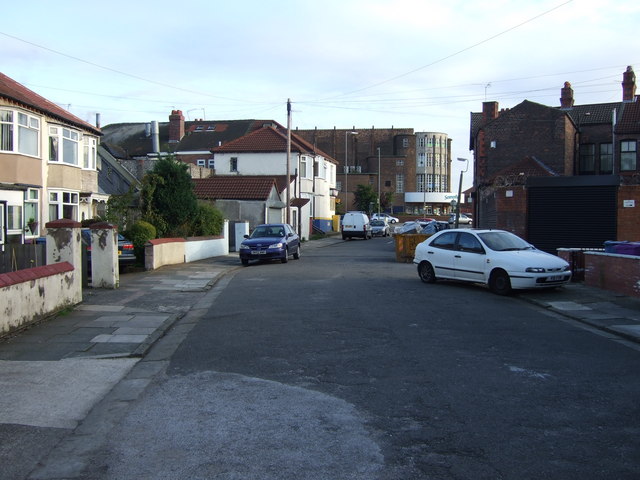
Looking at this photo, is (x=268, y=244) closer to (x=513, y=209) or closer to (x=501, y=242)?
(x=513, y=209)

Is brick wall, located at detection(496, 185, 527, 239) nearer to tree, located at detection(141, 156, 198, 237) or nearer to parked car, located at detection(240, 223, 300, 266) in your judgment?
parked car, located at detection(240, 223, 300, 266)

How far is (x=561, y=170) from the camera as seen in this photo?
37344mm

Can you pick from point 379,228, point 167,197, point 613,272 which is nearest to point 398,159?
point 379,228

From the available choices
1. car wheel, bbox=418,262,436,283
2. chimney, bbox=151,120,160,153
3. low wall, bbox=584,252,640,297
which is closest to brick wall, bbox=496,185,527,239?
low wall, bbox=584,252,640,297

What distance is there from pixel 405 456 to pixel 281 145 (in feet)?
139

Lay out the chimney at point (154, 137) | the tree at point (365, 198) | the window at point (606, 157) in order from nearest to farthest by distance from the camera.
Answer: the window at point (606, 157)
the chimney at point (154, 137)
the tree at point (365, 198)

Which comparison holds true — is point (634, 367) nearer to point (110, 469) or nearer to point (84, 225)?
point (110, 469)

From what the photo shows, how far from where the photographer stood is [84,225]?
24047 mm

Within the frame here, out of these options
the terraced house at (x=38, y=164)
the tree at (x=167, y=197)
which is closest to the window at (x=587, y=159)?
the tree at (x=167, y=197)

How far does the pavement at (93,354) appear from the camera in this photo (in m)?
5.24

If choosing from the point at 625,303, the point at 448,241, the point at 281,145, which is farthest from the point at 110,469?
the point at 281,145

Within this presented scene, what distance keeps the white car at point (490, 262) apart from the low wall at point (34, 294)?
896 cm

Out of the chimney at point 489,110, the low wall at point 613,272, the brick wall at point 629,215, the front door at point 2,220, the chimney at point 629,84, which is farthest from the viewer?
the chimney at point 489,110

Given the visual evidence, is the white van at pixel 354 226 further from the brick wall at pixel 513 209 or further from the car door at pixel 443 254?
the car door at pixel 443 254
